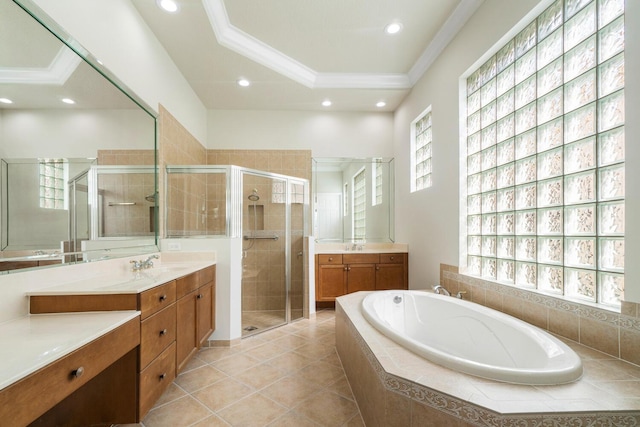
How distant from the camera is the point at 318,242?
388 centimetres

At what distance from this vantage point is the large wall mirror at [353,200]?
12.9 feet

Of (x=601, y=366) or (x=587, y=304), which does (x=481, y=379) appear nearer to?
(x=601, y=366)

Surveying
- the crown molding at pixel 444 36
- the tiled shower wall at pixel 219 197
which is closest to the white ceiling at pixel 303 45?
the crown molding at pixel 444 36

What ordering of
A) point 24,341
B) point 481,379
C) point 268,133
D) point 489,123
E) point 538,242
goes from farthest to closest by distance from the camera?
1. point 268,133
2. point 489,123
3. point 538,242
4. point 481,379
5. point 24,341

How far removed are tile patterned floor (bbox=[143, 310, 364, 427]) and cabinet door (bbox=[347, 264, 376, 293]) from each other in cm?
105

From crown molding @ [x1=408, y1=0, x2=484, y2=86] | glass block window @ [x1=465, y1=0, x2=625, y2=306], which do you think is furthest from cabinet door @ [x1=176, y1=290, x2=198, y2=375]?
crown molding @ [x1=408, y1=0, x2=484, y2=86]

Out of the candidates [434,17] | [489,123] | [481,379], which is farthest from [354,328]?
[434,17]

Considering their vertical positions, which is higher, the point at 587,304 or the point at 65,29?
the point at 65,29

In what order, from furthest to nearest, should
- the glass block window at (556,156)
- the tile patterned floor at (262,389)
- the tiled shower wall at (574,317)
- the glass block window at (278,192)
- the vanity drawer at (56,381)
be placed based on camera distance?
the glass block window at (278,192)
the tile patterned floor at (262,389)
the glass block window at (556,156)
the tiled shower wall at (574,317)
the vanity drawer at (56,381)

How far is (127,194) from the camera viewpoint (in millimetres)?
2002

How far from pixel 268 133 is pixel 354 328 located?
2.95 meters

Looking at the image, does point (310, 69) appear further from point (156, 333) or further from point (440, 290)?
point (156, 333)

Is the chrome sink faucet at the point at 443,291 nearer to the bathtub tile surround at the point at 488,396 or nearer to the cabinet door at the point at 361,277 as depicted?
the bathtub tile surround at the point at 488,396

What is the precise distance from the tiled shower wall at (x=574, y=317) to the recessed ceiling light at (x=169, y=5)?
10.1ft
